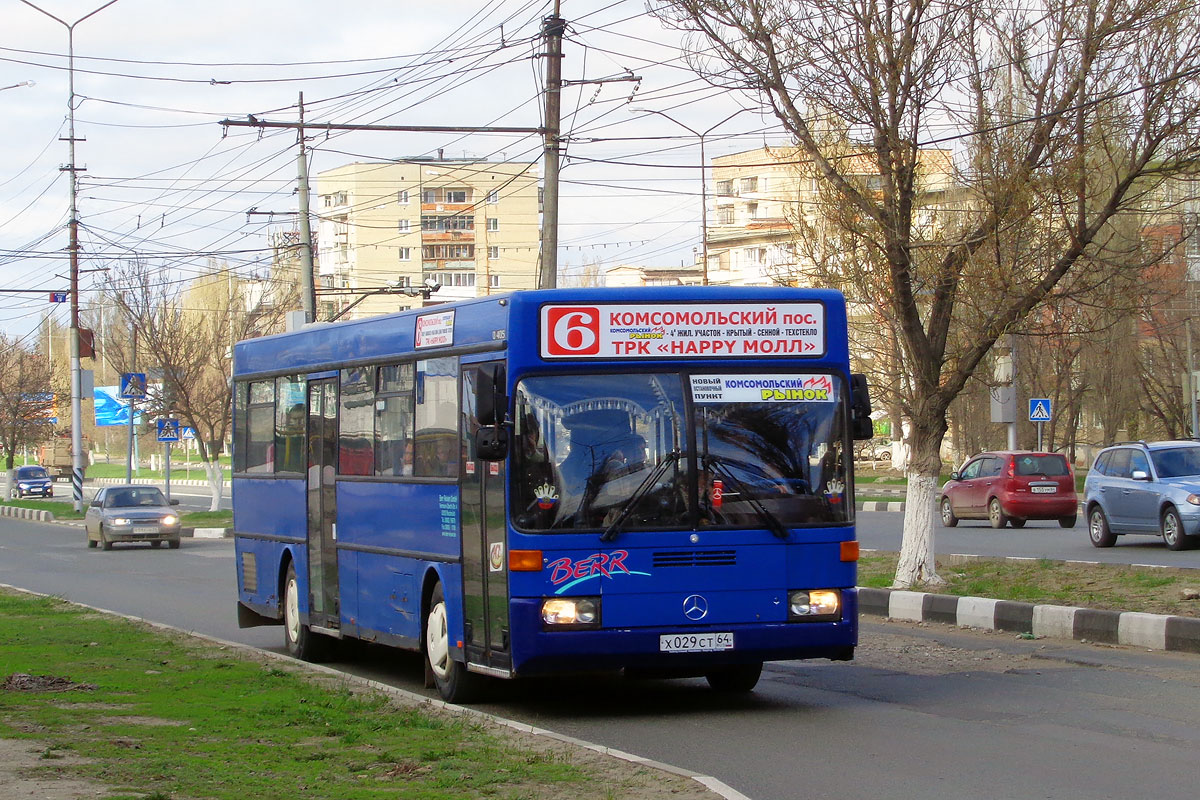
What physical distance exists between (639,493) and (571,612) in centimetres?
85

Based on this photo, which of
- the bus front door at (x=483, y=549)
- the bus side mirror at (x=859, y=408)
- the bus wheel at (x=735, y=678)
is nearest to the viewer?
the bus front door at (x=483, y=549)

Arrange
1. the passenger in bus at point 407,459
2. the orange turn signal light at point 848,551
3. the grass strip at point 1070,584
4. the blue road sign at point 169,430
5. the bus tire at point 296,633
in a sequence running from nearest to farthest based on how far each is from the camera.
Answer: the orange turn signal light at point 848,551 < the passenger in bus at point 407,459 < the bus tire at point 296,633 < the grass strip at point 1070,584 < the blue road sign at point 169,430

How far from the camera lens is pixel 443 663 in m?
11.0

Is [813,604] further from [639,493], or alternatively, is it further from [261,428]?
[261,428]

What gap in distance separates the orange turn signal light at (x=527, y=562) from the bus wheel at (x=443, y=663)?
1.33 m

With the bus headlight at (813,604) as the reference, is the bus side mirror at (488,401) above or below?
above

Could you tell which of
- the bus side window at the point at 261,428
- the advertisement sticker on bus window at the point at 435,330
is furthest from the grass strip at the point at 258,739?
the bus side window at the point at 261,428

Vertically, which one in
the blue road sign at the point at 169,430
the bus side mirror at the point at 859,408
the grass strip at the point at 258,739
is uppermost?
the blue road sign at the point at 169,430

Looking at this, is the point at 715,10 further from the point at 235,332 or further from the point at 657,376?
the point at 235,332

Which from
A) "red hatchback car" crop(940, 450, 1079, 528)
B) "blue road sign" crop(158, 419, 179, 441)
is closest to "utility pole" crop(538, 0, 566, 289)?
"red hatchback car" crop(940, 450, 1079, 528)

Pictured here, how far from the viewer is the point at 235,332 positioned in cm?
5284

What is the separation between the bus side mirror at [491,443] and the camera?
9.59 meters

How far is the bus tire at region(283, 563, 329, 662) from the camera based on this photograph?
14203 mm

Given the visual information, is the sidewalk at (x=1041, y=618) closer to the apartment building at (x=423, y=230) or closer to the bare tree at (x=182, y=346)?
the bare tree at (x=182, y=346)
